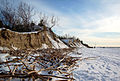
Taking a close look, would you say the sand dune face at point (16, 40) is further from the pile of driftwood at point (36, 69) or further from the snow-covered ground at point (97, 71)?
the snow-covered ground at point (97, 71)

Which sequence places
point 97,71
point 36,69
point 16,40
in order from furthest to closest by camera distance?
point 16,40
point 97,71
point 36,69

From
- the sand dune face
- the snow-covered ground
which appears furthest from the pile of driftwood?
the sand dune face

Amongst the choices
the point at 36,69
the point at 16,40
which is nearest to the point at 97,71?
the point at 36,69

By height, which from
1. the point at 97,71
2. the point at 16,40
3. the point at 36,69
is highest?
the point at 16,40

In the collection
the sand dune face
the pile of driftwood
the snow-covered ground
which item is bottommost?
the snow-covered ground

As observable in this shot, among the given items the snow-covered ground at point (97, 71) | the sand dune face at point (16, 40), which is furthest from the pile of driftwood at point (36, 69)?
the sand dune face at point (16, 40)

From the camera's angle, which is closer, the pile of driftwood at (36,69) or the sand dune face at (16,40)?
the pile of driftwood at (36,69)

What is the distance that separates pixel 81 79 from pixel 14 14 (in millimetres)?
16504

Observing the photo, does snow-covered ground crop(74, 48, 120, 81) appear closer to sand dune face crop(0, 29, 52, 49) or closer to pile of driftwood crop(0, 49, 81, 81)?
pile of driftwood crop(0, 49, 81, 81)

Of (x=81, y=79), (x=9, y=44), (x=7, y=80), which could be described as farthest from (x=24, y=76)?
(x=9, y=44)

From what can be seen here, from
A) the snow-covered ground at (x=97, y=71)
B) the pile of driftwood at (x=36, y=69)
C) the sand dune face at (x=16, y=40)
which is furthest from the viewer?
the sand dune face at (x=16, y=40)

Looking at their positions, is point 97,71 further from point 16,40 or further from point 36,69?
point 16,40

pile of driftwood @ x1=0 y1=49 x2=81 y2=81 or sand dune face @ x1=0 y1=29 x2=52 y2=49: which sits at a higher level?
sand dune face @ x1=0 y1=29 x2=52 y2=49

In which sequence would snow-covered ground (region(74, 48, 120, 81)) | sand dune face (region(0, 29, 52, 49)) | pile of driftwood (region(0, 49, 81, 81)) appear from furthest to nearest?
sand dune face (region(0, 29, 52, 49))
snow-covered ground (region(74, 48, 120, 81))
pile of driftwood (region(0, 49, 81, 81))
